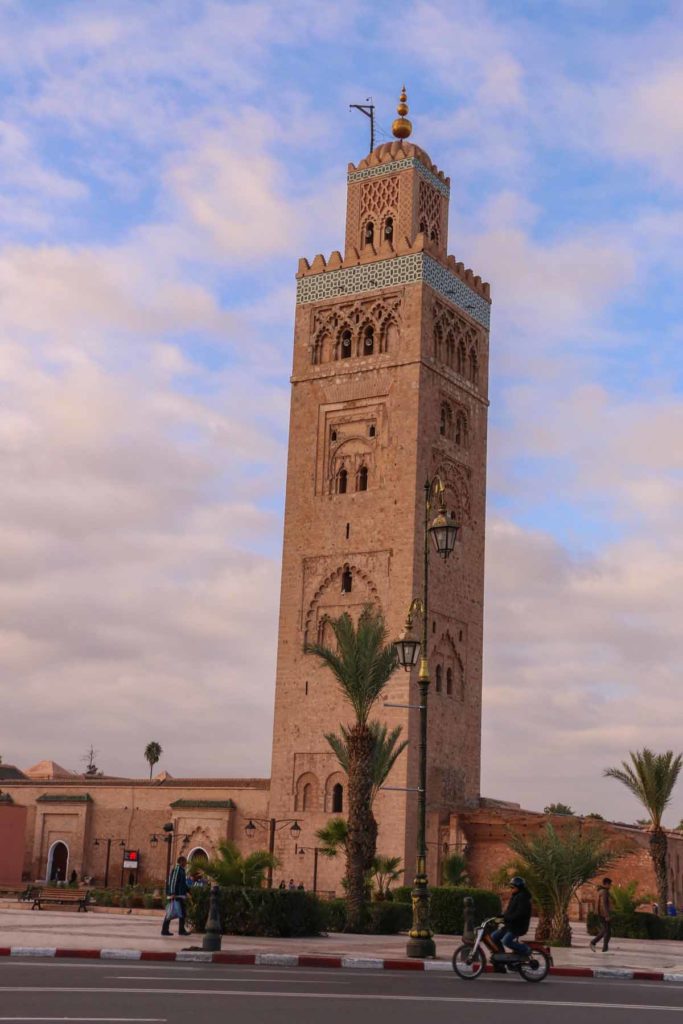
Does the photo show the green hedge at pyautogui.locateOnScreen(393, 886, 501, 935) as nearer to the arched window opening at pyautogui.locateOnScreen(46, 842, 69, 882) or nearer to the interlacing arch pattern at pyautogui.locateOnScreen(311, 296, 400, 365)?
the interlacing arch pattern at pyautogui.locateOnScreen(311, 296, 400, 365)

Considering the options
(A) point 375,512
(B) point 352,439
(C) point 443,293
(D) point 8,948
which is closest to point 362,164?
(C) point 443,293

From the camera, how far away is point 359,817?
2408 centimetres

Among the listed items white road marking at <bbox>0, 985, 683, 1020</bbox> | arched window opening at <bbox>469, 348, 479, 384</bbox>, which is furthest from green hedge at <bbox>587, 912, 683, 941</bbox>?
arched window opening at <bbox>469, 348, 479, 384</bbox>

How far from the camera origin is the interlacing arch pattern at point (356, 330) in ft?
132

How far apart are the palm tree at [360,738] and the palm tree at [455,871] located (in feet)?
32.5

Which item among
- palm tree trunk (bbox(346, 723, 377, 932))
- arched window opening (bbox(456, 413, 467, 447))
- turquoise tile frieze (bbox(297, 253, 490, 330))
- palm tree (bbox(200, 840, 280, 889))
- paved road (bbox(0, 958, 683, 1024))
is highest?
A: turquoise tile frieze (bbox(297, 253, 490, 330))

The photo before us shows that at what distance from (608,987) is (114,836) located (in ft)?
102

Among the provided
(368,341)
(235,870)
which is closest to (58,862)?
(368,341)

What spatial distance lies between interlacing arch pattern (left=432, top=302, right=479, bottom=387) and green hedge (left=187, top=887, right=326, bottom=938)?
79.8 ft

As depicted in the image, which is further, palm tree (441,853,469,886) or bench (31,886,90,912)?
palm tree (441,853,469,886)

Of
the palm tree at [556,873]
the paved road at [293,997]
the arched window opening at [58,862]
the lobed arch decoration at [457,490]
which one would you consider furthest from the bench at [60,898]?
the lobed arch decoration at [457,490]

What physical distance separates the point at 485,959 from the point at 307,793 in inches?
1001

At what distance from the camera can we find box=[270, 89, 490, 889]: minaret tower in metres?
37.4

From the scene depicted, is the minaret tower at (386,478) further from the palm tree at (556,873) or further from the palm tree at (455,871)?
the palm tree at (556,873)
